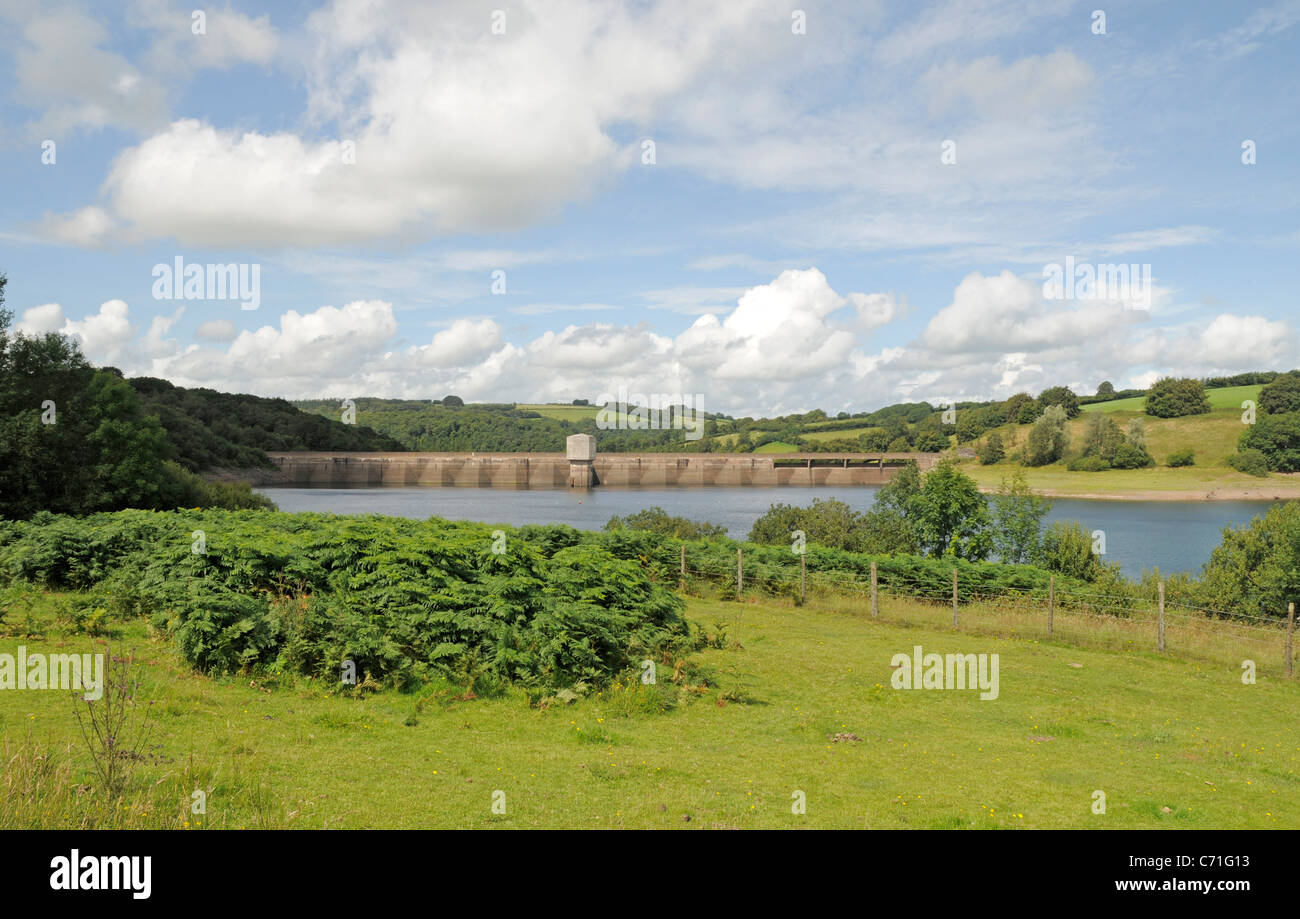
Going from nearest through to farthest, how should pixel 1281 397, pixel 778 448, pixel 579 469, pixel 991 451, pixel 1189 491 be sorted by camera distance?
pixel 1189 491 → pixel 991 451 → pixel 1281 397 → pixel 579 469 → pixel 778 448

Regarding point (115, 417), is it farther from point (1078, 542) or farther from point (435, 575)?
point (1078, 542)

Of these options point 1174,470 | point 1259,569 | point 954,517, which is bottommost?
point 1259,569

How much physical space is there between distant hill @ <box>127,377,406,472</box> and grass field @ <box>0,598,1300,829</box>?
86.1 m

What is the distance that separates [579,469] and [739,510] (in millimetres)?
59492

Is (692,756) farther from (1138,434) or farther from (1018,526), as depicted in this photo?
(1138,434)

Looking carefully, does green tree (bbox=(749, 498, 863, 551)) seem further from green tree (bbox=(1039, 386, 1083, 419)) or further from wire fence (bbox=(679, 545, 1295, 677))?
green tree (bbox=(1039, 386, 1083, 419))

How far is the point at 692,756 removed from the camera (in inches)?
411

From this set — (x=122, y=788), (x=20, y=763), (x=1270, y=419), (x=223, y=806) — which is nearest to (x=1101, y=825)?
(x=223, y=806)

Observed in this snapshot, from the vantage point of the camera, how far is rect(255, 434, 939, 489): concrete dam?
149 m

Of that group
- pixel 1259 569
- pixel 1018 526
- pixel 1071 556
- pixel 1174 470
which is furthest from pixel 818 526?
pixel 1174 470

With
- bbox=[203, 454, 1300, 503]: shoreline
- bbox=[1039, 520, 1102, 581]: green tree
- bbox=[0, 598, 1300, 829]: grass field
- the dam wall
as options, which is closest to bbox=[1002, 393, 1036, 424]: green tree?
the dam wall

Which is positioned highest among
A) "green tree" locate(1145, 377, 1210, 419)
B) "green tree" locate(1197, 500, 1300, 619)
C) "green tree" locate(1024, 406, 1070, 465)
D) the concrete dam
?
"green tree" locate(1145, 377, 1210, 419)

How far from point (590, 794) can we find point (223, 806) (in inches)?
140
